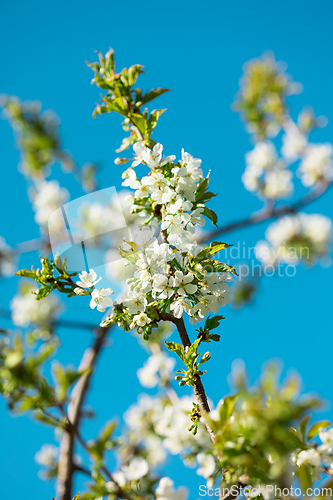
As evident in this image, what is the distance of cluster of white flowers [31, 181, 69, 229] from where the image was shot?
24.9 ft

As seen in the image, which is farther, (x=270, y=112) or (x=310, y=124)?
(x=270, y=112)

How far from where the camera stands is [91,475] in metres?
1.25

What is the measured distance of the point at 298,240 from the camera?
320 inches

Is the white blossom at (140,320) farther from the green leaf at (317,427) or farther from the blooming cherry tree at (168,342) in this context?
the green leaf at (317,427)

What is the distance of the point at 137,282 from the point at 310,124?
26.2ft

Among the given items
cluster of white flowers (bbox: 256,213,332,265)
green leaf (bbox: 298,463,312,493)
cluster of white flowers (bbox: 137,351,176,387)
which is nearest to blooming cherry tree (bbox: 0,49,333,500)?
green leaf (bbox: 298,463,312,493)

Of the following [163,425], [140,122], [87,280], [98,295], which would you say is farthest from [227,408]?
[163,425]

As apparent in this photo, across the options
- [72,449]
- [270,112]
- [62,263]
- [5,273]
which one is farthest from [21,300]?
[270,112]

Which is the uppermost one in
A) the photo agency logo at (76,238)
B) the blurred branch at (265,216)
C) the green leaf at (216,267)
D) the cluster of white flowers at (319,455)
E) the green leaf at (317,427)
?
the blurred branch at (265,216)

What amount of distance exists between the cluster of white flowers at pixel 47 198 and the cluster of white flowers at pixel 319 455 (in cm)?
695

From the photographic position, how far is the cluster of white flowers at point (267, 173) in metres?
7.63

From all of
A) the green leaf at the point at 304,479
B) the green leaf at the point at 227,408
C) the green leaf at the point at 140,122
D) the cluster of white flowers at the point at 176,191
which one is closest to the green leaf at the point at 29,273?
the cluster of white flowers at the point at 176,191

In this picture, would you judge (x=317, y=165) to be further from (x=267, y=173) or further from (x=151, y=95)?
(x=151, y=95)

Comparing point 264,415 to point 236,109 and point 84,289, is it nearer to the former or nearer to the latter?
point 84,289
